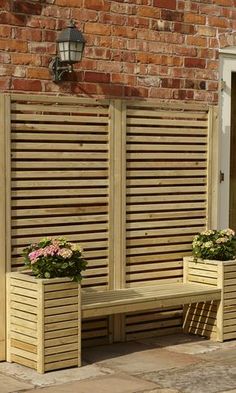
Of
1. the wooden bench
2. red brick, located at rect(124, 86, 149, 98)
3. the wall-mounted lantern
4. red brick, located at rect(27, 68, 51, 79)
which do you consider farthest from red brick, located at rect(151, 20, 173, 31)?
the wooden bench

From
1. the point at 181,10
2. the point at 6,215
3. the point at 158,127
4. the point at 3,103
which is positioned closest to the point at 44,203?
the point at 6,215

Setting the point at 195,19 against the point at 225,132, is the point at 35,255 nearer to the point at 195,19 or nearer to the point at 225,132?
the point at 225,132

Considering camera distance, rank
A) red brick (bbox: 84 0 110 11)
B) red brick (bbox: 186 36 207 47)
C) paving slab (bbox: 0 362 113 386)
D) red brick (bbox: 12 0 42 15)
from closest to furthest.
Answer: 1. paving slab (bbox: 0 362 113 386)
2. red brick (bbox: 12 0 42 15)
3. red brick (bbox: 84 0 110 11)
4. red brick (bbox: 186 36 207 47)

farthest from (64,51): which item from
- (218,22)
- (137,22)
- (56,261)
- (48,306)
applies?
(48,306)

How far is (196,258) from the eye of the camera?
7848 millimetres

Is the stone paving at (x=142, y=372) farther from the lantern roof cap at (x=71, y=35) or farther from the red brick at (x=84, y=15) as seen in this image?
the red brick at (x=84, y=15)

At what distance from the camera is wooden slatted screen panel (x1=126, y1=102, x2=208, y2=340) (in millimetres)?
7625

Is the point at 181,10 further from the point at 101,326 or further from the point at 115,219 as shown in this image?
the point at 101,326

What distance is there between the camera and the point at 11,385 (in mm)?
6129

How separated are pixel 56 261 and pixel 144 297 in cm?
102

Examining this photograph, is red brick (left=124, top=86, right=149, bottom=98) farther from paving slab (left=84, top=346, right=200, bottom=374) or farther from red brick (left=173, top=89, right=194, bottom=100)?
paving slab (left=84, top=346, right=200, bottom=374)

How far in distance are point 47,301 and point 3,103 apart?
1662mm

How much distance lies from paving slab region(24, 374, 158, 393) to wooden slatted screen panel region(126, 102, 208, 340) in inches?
56.5

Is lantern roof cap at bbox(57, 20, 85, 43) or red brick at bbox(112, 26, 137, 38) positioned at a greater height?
red brick at bbox(112, 26, 137, 38)
